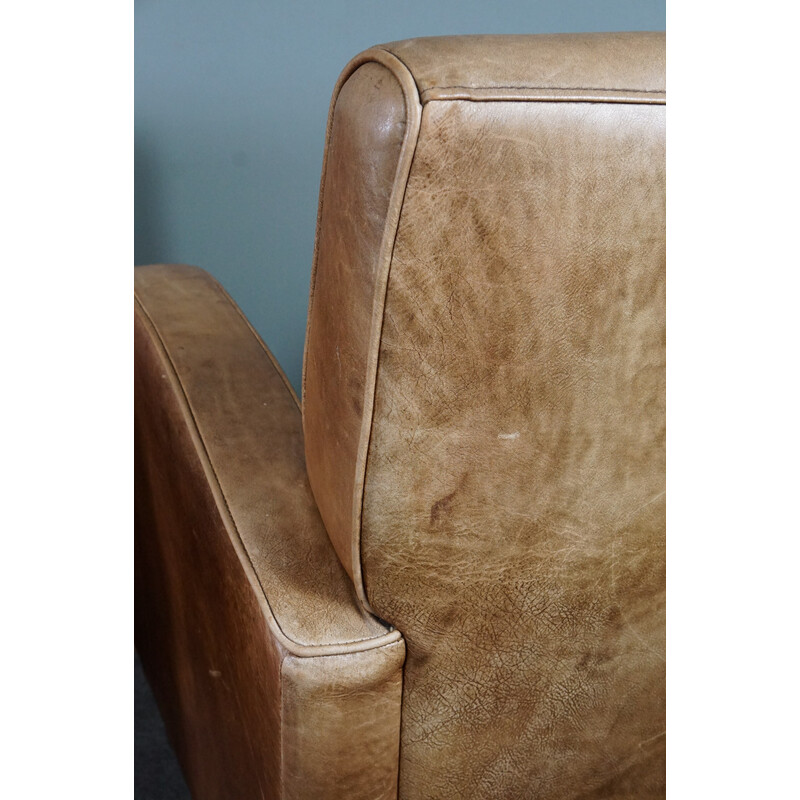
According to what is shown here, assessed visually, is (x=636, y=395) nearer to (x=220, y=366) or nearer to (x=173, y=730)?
(x=220, y=366)

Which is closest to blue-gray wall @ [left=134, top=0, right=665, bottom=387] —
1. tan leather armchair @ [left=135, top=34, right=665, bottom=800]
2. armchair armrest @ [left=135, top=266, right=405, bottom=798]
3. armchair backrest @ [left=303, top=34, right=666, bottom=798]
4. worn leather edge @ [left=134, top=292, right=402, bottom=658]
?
armchair armrest @ [left=135, top=266, right=405, bottom=798]

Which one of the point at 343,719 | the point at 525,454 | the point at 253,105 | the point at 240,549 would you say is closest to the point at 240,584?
the point at 240,549

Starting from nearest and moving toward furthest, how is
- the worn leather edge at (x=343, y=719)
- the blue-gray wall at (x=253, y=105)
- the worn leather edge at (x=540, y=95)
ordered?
the worn leather edge at (x=540, y=95) → the worn leather edge at (x=343, y=719) → the blue-gray wall at (x=253, y=105)

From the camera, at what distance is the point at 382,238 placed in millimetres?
531

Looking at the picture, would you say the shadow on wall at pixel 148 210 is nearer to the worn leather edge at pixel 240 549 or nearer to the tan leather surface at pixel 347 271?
the worn leather edge at pixel 240 549

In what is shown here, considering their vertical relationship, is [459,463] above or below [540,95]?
below

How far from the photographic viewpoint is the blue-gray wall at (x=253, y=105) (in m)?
1.61

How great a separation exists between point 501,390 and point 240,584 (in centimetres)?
26

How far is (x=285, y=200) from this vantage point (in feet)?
5.68

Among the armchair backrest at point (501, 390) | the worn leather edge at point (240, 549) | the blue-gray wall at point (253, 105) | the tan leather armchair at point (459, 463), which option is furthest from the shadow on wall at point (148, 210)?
the armchair backrest at point (501, 390)

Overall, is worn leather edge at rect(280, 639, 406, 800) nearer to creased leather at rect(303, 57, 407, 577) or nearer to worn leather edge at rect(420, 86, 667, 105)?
creased leather at rect(303, 57, 407, 577)

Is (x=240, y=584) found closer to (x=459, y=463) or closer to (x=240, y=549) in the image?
(x=240, y=549)
